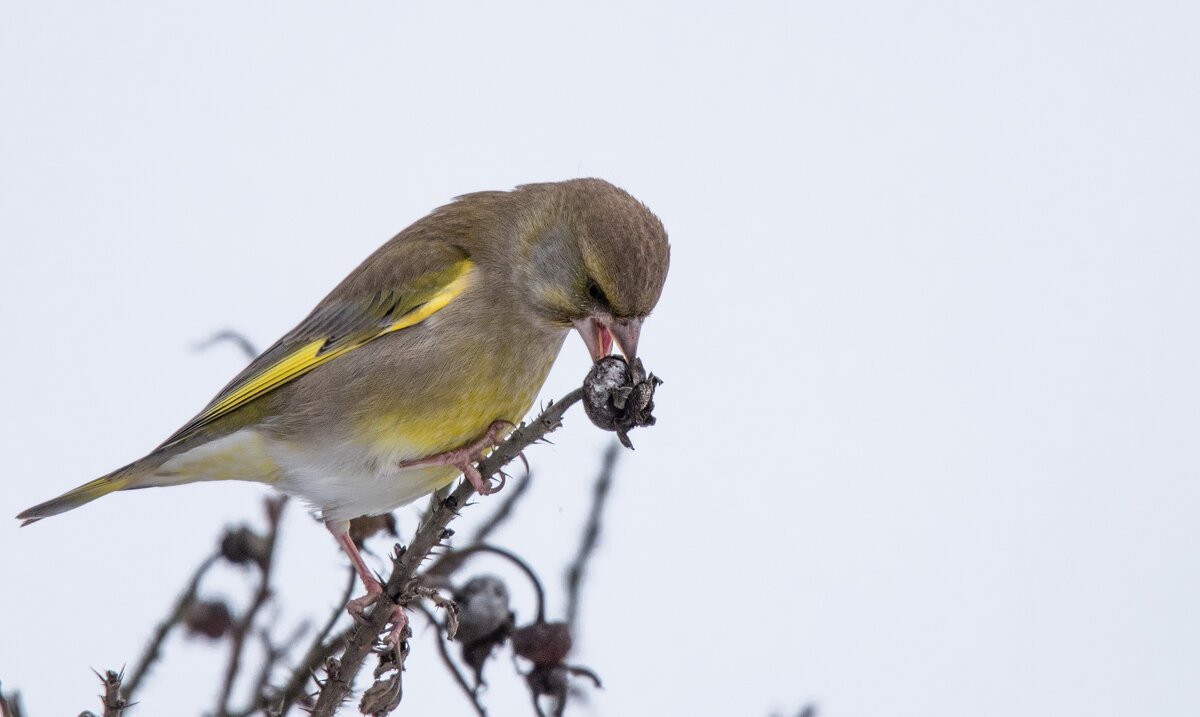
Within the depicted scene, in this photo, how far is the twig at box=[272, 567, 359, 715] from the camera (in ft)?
6.68

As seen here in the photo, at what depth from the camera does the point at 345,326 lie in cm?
301

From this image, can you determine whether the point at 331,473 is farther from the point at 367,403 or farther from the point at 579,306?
the point at 579,306

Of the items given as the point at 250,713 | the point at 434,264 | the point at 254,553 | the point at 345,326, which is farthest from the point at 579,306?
the point at 250,713

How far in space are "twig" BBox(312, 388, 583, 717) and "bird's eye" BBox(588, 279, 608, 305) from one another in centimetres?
67

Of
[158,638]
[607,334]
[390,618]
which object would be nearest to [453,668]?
[390,618]

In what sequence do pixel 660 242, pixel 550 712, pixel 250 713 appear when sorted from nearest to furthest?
pixel 250 713 < pixel 550 712 < pixel 660 242

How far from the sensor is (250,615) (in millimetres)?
2227

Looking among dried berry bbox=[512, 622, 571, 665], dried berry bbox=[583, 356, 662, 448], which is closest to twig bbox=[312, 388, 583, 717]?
dried berry bbox=[583, 356, 662, 448]

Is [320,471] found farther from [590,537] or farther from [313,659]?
[590,537]

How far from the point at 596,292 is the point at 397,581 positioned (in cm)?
91

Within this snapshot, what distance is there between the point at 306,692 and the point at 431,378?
87 cm

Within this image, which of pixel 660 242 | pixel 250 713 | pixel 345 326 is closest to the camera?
pixel 250 713

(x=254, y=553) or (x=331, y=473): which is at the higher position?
(x=331, y=473)

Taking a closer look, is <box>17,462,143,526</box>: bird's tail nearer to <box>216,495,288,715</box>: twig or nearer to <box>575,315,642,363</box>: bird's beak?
<box>216,495,288,715</box>: twig
